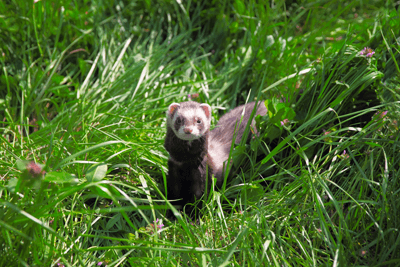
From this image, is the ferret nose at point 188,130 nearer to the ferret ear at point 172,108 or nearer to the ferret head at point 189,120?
the ferret head at point 189,120

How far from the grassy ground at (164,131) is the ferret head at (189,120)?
33cm

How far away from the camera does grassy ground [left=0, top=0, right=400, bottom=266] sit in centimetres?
171

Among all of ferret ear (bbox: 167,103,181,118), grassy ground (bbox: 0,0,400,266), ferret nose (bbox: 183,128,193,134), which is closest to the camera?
grassy ground (bbox: 0,0,400,266)

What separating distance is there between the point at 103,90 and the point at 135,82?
1.12 feet

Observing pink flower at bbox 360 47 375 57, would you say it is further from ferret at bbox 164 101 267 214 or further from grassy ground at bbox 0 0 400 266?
ferret at bbox 164 101 267 214

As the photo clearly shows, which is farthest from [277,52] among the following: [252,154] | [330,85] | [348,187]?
[348,187]

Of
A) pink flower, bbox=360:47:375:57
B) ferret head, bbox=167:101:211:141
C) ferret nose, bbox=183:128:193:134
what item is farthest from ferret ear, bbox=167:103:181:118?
pink flower, bbox=360:47:375:57

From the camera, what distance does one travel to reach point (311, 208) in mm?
2023

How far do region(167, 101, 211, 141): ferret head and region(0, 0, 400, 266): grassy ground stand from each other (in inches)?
13.0

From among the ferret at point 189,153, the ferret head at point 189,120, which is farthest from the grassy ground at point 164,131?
the ferret head at point 189,120

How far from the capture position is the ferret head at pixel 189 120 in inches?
88.1

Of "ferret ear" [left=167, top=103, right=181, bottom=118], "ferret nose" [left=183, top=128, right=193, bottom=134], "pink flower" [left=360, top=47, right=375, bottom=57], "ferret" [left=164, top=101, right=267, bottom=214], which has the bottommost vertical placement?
"ferret" [left=164, top=101, right=267, bottom=214]

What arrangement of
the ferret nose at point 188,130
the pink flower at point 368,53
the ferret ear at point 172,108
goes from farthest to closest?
the ferret ear at point 172,108 < the pink flower at point 368,53 < the ferret nose at point 188,130

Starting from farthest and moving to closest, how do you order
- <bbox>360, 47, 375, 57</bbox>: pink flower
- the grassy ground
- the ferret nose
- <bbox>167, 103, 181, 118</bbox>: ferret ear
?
<bbox>167, 103, 181, 118</bbox>: ferret ear → <bbox>360, 47, 375, 57</bbox>: pink flower → the ferret nose → the grassy ground
